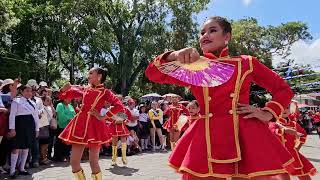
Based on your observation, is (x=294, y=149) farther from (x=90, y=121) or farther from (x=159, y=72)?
(x=159, y=72)

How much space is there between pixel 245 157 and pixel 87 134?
4.01m

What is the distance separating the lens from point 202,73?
2924 millimetres

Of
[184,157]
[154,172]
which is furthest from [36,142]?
[184,157]

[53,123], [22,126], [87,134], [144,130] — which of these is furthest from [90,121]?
[144,130]

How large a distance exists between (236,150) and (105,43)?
28527 mm

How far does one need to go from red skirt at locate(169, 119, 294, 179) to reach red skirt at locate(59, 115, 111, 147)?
145 inches

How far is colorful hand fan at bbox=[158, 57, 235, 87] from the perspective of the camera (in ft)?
9.57

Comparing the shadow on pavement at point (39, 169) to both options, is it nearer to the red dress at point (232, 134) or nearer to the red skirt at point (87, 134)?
the red skirt at point (87, 134)

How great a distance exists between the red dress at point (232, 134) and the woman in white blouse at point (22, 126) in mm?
6285

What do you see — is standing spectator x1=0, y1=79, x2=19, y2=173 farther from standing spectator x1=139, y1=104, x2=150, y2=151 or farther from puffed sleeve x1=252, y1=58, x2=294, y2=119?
standing spectator x1=139, y1=104, x2=150, y2=151

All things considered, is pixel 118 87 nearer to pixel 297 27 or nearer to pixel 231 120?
pixel 297 27

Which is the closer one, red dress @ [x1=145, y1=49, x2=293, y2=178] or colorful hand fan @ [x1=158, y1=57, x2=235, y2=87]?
colorful hand fan @ [x1=158, y1=57, x2=235, y2=87]

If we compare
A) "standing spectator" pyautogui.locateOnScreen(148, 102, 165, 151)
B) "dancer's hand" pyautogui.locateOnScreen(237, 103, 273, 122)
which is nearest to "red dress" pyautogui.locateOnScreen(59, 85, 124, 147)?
"dancer's hand" pyautogui.locateOnScreen(237, 103, 273, 122)

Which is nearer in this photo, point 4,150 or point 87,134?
point 87,134
